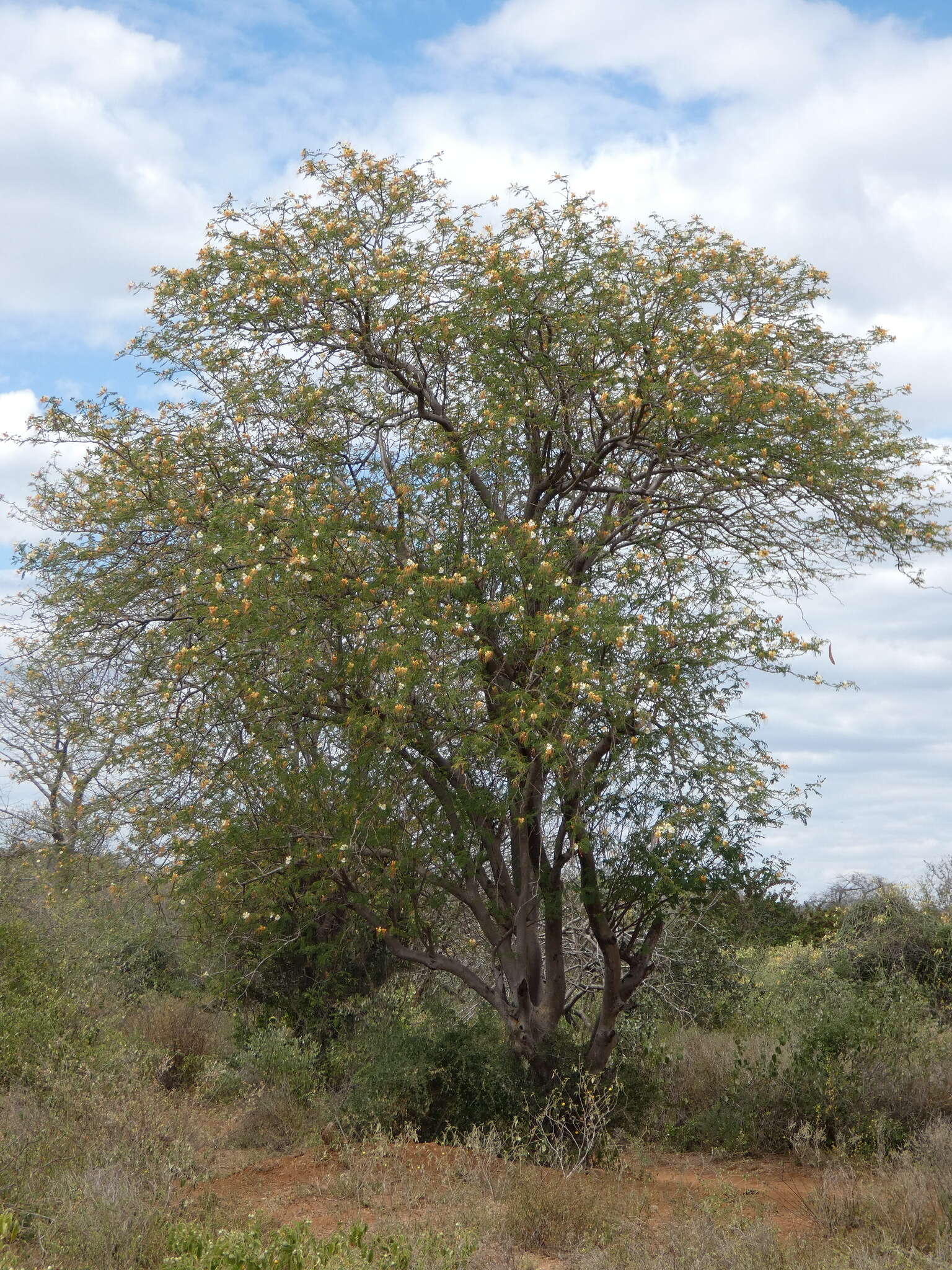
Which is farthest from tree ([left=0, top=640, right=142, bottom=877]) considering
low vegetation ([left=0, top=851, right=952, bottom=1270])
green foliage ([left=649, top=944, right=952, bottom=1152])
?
green foliage ([left=649, top=944, right=952, bottom=1152])

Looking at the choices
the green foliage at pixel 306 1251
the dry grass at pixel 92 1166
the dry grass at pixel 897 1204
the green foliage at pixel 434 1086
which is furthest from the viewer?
the green foliage at pixel 434 1086

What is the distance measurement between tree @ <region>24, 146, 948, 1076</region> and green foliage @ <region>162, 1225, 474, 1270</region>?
3.38 metres

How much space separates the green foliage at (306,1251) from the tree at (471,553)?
3.38 meters

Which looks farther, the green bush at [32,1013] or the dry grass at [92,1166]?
the green bush at [32,1013]

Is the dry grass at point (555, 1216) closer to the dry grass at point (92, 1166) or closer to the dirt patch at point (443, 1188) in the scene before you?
the dirt patch at point (443, 1188)

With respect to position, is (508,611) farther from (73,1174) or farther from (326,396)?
(73,1174)

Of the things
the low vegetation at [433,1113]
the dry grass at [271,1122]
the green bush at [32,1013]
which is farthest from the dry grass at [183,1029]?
the dry grass at [271,1122]

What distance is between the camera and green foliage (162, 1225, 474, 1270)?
671cm

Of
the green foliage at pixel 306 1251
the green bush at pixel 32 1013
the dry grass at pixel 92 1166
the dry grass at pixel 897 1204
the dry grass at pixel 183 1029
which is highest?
the green bush at pixel 32 1013

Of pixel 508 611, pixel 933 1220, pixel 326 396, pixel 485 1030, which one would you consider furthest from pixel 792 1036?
pixel 326 396

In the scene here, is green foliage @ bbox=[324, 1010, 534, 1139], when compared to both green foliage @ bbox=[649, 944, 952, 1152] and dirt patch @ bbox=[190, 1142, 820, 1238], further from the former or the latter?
green foliage @ bbox=[649, 944, 952, 1152]

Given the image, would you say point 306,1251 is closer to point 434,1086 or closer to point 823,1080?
point 434,1086

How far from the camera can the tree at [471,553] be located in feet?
32.2

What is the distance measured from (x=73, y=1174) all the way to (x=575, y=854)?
5133 millimetres
